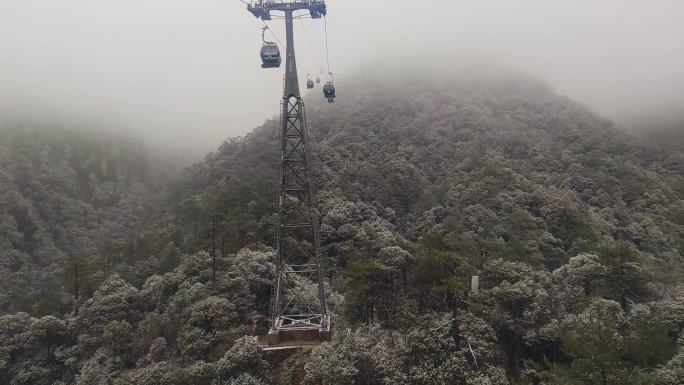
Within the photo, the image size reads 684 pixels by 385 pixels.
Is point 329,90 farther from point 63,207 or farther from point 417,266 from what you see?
point 63,207

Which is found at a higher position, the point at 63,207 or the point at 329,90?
the point at 329,90

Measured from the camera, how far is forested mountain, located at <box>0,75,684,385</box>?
66.1 feet

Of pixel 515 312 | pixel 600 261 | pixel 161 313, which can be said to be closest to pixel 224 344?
pixel 161 313

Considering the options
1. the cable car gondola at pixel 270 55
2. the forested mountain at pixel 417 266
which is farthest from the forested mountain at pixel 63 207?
the cable car gondola at pixel 270 55

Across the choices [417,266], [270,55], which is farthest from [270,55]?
[417,266]

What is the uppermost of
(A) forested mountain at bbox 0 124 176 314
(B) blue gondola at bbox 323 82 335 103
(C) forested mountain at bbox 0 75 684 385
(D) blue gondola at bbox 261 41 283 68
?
(D) blue gondola at bbox 261 41 283 68

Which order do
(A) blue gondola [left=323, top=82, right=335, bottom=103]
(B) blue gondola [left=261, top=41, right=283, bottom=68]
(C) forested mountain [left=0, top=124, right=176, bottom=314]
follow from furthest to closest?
(C) forested mountain [left=0, top=124, right=176, bottom=314]
(A) blue gondola [left=323, top=82, right=335, bottom=103]
(B) blue gondola [left=261, top=41, right=283, bottom=68]

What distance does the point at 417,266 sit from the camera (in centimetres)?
2527

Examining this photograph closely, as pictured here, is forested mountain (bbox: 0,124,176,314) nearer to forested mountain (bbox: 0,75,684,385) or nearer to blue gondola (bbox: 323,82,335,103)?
forested mountain (bbox: 0,75,684,385)

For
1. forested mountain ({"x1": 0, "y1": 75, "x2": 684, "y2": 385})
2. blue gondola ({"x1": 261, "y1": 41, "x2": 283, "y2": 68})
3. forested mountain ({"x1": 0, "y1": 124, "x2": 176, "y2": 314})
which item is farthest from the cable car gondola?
forested mountain ({"x1": 0, "y1": 124, "x2": 176, "y2": 314})

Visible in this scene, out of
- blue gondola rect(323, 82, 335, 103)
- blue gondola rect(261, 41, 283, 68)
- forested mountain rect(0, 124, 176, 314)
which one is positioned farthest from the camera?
forested mountain rect(0, 124, 176, 314)

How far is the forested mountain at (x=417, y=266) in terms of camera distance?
66.1 feet

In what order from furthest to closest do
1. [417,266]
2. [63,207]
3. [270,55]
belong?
[63,207]
[417,266]
[270,55]

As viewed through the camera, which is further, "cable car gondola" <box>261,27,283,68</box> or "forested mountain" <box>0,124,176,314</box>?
"forested mountain" <box>0,124,176,314</box>
